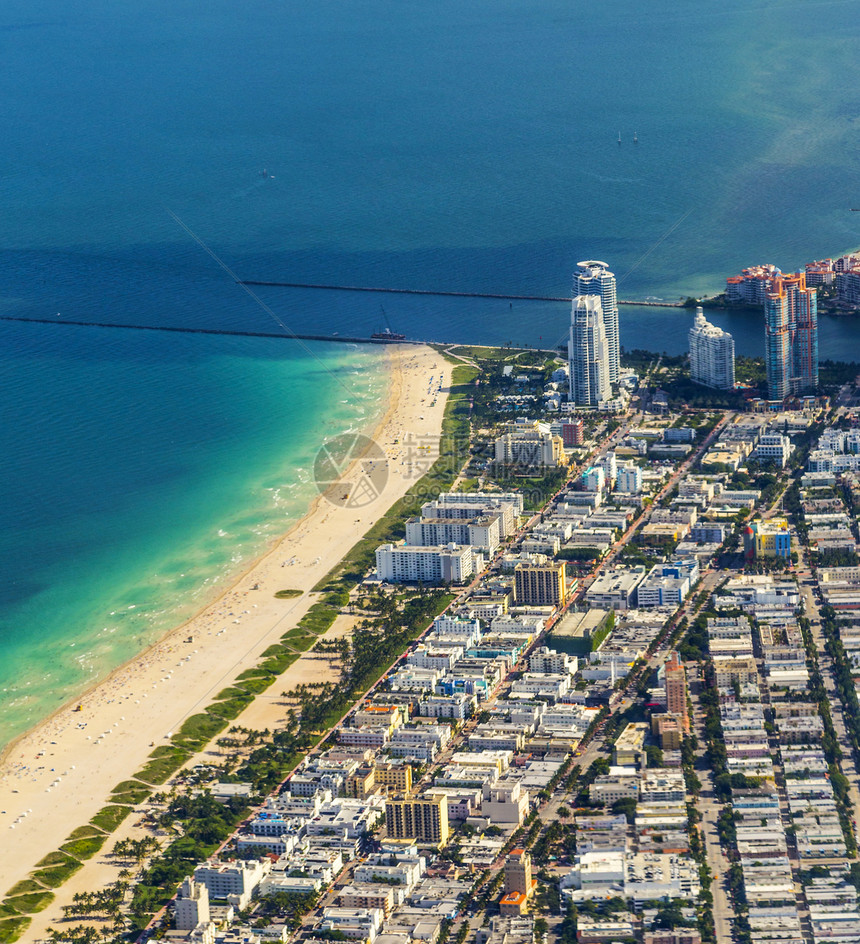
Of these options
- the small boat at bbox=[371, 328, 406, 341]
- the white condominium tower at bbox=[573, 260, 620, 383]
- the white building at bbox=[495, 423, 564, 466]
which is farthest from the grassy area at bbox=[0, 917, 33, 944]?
the small boat at bbox=[371, 328, 406, 341]

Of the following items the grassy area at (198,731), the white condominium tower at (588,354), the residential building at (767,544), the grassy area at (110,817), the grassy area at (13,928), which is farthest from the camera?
the white condominium tower at (588,354)

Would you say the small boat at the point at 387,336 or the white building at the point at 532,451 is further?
the small boat at the point at 387,336

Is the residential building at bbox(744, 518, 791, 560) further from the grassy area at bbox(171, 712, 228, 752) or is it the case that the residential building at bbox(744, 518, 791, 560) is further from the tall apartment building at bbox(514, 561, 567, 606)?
the grassy area at bbox(171, 712, 228, 752)

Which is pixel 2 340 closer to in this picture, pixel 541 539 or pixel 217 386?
pixel 217 386

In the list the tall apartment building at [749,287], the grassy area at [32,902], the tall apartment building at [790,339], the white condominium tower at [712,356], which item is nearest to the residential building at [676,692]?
the grassy area at [32,902]

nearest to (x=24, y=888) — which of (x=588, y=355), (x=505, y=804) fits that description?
(x=505, y=804)

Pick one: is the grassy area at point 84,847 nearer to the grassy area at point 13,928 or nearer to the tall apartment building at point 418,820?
the grassy area at point 13,928

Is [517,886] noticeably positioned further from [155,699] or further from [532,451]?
[532,451]
